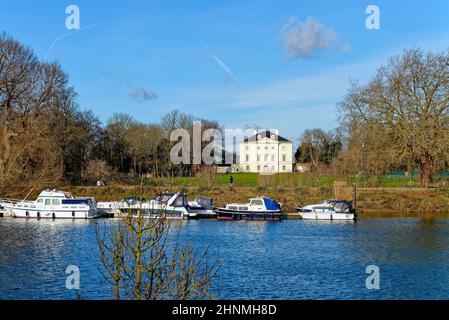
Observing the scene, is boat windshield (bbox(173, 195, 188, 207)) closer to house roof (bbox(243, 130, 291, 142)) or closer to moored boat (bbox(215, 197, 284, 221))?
moored boat (bbox(215, 197, 284, 221))

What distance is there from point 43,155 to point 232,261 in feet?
119

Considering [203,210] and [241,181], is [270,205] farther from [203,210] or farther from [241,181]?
[241,181]

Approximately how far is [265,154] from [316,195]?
8155cm

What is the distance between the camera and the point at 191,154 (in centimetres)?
9544

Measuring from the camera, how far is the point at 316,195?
60.1 meters

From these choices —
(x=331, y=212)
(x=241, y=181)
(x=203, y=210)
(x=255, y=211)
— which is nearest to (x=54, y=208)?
(x=203, y=210)

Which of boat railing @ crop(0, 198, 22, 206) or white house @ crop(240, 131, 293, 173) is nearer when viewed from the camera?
boat railing @ crop(0, 198, 22, 206)

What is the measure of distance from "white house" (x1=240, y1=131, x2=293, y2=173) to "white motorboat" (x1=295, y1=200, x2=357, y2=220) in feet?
286

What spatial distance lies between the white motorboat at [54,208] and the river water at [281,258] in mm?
2707

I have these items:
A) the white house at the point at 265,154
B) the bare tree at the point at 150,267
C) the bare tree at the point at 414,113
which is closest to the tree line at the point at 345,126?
the bare tree at the point at 414,113

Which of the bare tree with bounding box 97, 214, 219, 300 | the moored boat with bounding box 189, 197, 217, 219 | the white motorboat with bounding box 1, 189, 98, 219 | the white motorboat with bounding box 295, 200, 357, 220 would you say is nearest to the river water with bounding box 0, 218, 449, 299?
the bare tree with bounding box 97, 214, 219, 300

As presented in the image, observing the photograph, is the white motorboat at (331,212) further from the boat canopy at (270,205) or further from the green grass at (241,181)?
the green grass at (241,181)

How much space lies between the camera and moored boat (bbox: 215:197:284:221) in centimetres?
5019

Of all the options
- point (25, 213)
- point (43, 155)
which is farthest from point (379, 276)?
point (43, 155)
